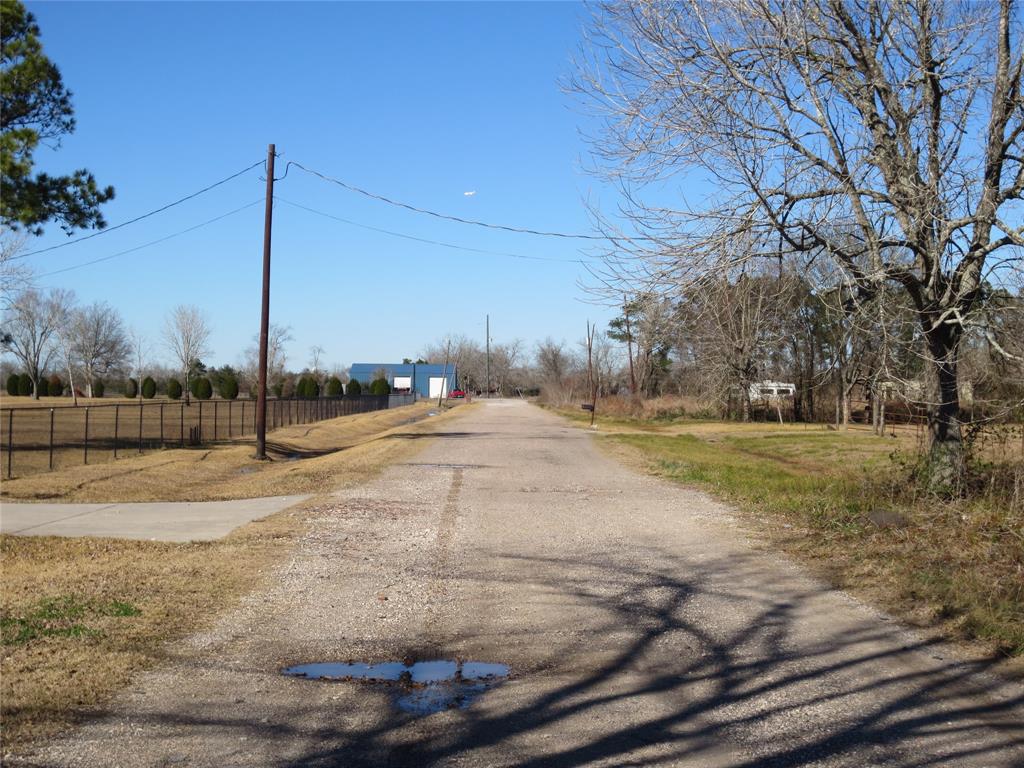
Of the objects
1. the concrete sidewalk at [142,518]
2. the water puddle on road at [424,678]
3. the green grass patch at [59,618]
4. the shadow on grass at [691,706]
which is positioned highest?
the green grass patch at [59,618]

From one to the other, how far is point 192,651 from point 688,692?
3330 millimetres

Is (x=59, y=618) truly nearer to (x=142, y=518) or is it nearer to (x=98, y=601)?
(x=98, y=601)

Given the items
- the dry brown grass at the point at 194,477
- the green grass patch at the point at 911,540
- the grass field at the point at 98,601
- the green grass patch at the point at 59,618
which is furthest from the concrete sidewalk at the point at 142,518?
the green grass patch at the point at 911,540

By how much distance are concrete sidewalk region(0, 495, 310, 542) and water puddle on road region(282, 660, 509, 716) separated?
18.0ft

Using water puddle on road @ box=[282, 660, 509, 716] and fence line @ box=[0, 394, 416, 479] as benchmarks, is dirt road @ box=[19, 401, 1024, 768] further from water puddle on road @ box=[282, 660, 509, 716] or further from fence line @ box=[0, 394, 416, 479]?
fence line @ box=[0, 394, 416, 479]

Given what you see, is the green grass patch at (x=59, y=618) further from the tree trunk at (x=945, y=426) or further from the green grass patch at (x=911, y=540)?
the tree trunk at (x=945, y=426)

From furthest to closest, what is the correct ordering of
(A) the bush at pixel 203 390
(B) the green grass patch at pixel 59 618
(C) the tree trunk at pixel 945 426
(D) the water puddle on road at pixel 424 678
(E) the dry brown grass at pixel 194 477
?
(A) the bush at pixel 203 390
(E) the dry brown grass at pixel 194 477
(C) the tree trunk at pixel 945 426
(B) the green grass patch at pixel 59 618
(D) the water puddle on road at pixel 424 678

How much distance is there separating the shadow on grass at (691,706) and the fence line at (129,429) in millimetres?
17027

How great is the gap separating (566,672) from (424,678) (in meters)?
0.93

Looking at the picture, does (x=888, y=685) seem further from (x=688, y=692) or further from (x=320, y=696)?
(x=320, y=696)

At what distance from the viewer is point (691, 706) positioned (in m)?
5.56

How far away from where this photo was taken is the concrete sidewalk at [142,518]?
38.2ft

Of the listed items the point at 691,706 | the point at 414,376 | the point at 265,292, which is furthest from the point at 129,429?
the point at 414,376

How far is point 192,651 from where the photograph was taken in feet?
21.3
